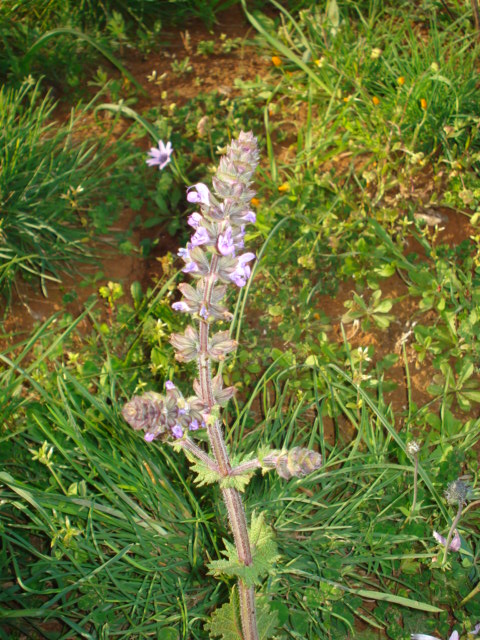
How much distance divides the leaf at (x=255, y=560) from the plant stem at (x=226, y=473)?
0.02 meters

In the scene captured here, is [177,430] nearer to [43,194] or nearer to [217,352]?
[217,352]

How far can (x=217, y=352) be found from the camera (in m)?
1.45

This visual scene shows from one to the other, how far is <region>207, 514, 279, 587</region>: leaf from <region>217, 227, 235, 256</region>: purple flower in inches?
29.9

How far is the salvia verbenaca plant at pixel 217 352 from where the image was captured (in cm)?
136

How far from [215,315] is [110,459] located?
1096mm

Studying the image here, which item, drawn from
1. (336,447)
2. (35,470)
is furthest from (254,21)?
(35,470)

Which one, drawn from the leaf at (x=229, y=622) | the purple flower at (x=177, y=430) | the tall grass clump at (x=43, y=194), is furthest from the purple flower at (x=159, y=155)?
the leaf at (x=229, y=622)

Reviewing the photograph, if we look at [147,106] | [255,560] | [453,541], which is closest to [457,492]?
[453,541]

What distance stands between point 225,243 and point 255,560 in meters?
0.88

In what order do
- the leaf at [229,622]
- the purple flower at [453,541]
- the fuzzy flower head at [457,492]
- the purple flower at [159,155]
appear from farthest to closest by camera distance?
1. the purple flower at [159,155]
2. the purple flower at [453,541]
3. the fuzzy flower head at [457,492]
4. the leaf at [229,622]

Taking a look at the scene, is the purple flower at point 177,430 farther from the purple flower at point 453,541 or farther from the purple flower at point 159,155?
the purple flower at point 159,155

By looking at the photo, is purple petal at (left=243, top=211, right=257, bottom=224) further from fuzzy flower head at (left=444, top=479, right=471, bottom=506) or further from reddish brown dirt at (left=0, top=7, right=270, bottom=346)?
reddish brown dirt at (left=0, top=7, right=270, bottom=346)

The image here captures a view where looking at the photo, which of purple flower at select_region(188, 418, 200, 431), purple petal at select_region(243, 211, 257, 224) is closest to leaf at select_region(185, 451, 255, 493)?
purple flower at select_region(188, 418, 200, 431)

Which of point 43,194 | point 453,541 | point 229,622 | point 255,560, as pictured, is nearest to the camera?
point 255,560
